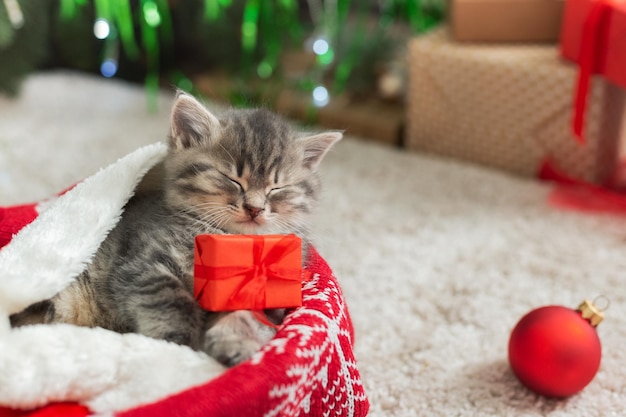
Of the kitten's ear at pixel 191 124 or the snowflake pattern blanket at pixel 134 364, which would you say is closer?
the snowflake pattern blanket at pixel 134 364

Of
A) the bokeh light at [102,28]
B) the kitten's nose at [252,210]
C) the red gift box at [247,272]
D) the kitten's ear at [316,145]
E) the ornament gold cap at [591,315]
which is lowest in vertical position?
the ornament gold cap at [591,315]

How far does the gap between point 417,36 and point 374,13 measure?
56cm

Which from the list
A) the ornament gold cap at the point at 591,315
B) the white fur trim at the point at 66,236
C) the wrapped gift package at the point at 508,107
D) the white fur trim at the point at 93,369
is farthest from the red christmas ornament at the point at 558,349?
the wrapped gift package at the point at 508,107

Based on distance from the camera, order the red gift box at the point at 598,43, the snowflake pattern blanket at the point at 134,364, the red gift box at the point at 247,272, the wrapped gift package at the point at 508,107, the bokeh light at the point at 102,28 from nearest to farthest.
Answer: the snowflake pattern blanket at the point at 134,364, the red gift box at the point at 247,272, the red gift box at the point at 598,43, the wrapped gift package at the point at 508,107, the bokeh light at the point at 102,28

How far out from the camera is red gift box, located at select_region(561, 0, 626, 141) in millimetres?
1723

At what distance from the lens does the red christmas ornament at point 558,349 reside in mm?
1120

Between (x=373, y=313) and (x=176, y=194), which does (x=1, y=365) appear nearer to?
(x=176, y=194)

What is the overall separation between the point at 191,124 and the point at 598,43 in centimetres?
126

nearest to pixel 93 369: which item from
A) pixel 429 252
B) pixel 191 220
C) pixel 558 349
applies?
pixel 191 220

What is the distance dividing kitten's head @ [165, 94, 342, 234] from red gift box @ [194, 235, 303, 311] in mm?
110

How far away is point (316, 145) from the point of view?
46.1 inches

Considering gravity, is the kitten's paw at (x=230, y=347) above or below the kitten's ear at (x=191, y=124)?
below

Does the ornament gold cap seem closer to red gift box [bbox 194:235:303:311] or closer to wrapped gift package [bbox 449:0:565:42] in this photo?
red gift box [bbox 194:235:303:311]

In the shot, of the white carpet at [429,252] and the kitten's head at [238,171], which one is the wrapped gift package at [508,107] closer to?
the white carpet at [429,252]
